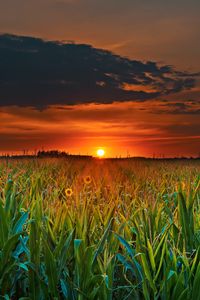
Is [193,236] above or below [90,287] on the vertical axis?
above

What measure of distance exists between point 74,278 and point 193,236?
1.21 meters

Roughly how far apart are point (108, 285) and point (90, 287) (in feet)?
0.52

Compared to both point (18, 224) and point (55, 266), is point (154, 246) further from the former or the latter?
point (18, 224)

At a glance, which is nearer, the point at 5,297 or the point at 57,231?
the point at 5,297

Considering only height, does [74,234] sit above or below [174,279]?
above

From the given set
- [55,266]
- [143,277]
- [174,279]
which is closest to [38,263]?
[55,266]

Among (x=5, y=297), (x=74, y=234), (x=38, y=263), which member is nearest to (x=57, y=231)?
(x=74, y=234)

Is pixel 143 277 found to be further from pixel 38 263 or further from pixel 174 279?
pixel 38 263

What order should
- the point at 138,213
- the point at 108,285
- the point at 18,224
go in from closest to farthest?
the point at 108,285
the point at 18,224
the point at 138,213

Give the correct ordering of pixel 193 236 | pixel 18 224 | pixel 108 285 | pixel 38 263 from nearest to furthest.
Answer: pixel 108 285 → pixel 38 263 → pixel 18 224 → pixel 193 236

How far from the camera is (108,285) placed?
3295mm

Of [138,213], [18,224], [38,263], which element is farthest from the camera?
[138,213]

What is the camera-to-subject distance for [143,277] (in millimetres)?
3342

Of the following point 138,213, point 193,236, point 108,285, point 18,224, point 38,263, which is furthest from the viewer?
point 138,213
